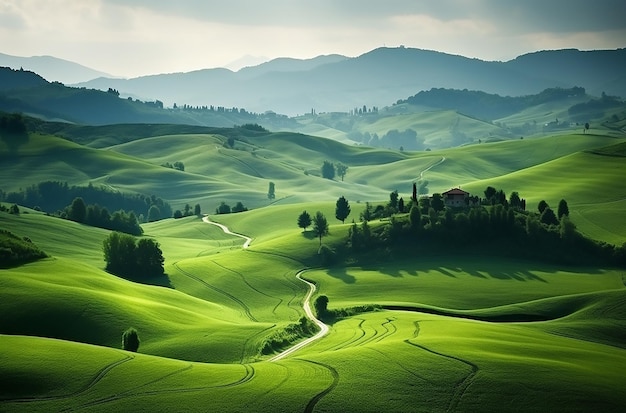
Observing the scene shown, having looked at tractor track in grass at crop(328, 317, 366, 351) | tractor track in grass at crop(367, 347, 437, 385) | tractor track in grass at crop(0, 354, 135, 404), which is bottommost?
tractor track in grass at crop(328, 317, 366, 351)

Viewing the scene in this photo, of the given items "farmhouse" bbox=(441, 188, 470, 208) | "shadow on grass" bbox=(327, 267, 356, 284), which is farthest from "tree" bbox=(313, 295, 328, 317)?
"farmhouse" bbox=(441, 188, 470, 208)

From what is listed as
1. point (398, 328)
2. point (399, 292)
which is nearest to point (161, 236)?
point (399, 292)

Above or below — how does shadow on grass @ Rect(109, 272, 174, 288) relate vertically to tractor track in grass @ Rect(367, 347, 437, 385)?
below

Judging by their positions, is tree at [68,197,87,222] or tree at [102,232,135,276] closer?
tree at [102,232,135,276]

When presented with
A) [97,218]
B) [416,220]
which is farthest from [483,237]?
[97,218]

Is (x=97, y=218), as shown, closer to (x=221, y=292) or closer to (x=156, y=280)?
(x=156, y=280)

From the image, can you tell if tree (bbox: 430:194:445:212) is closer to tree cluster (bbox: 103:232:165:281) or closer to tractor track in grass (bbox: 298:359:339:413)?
tree cluster (bbox: 103:232:165:281)

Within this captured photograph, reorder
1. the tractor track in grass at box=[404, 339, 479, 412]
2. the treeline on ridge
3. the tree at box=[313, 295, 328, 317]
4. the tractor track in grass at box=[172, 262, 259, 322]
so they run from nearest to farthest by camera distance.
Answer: the tractor track in grass at box=[404, 339, 479, 412] < the tree at box=[313, 295, 328, 317] < the tractor track in grass at box=[172, 262, 259, 322] < the treeline on ridge

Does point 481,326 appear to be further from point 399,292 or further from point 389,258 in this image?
point 389,258
